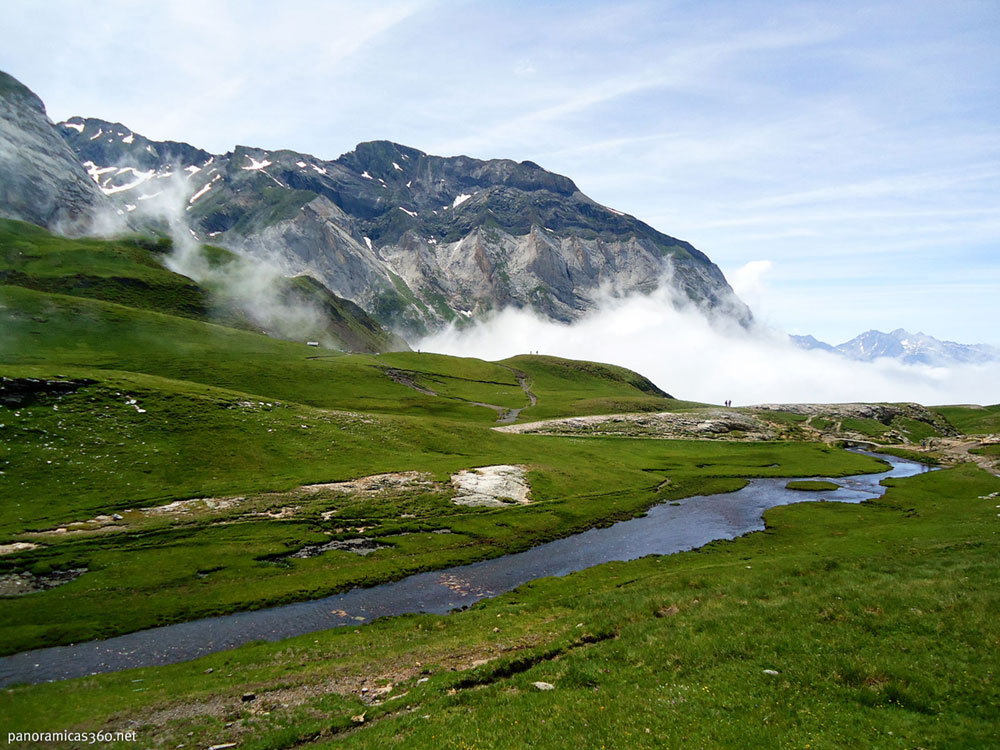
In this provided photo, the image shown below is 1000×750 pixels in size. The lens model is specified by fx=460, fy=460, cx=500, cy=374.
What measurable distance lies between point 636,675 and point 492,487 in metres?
48.4

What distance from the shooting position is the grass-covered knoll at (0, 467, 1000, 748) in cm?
1545

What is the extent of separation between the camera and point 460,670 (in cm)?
2339

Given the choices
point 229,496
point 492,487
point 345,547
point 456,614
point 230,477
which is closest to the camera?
point 456,614

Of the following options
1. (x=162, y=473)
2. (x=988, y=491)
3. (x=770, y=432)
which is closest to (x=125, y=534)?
(x=162, y=473)

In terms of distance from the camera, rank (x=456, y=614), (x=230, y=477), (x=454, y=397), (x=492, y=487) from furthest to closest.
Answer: (x=454, y=397)
(x=492, y=487)
(x=230, y=477)
(x=456, y=614)

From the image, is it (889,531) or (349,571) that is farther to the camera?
(889,531)

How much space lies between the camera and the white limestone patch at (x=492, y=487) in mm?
63250

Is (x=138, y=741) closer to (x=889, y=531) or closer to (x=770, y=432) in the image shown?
(x=889, y=531)

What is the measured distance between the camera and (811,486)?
272 feet

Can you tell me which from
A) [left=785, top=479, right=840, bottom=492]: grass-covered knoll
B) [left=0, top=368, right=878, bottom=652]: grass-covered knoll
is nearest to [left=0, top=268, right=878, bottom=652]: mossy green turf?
[left=0, top=368, right=878, bottom=652]: grass-covered knoll

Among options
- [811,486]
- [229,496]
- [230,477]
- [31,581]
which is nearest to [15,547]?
[31,581]

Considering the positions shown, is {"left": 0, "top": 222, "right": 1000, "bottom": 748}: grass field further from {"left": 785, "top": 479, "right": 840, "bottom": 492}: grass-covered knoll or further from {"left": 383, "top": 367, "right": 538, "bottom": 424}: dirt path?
{"left": 383, "top": 367, "right": 538, "bottom": 424}: dirt path

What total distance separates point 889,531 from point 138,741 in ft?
210

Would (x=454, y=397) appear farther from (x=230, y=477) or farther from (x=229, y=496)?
(x=229, y=496)
